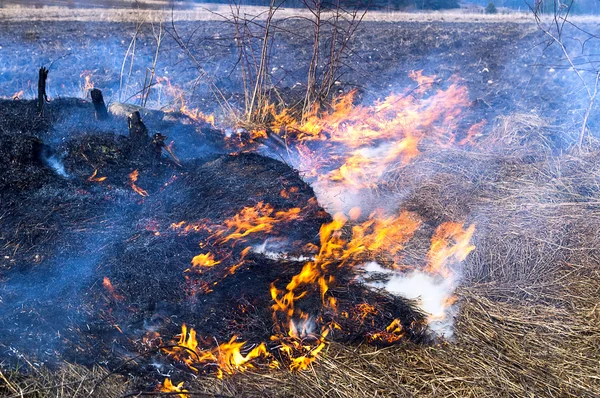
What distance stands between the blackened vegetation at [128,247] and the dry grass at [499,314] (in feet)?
0.78

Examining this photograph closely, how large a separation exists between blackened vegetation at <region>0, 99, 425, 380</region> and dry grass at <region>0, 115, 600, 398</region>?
0.24 m

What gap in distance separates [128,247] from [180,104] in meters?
3.95

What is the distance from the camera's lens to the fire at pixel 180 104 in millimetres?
5987

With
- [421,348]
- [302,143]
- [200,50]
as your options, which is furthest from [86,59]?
[421,348]

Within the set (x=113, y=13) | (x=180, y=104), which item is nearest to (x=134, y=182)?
(x=180, y=104)

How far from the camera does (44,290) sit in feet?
9.82

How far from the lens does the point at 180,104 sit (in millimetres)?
6875

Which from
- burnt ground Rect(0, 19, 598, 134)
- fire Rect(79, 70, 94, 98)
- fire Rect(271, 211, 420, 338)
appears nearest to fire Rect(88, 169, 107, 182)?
fire Rect(271, 211, 420, 338)

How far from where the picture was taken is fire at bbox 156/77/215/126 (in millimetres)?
5987

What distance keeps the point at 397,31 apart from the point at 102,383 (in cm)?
1016

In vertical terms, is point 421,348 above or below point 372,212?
below

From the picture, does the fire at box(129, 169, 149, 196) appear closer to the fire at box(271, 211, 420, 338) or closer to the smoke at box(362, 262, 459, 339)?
the fire at box(271, 211, 420, 338)

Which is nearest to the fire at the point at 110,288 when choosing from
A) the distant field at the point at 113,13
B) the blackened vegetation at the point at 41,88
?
the blackened vegetation at the point at 41,88

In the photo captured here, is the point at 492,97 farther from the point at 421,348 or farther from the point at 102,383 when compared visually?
the point at 102,383
